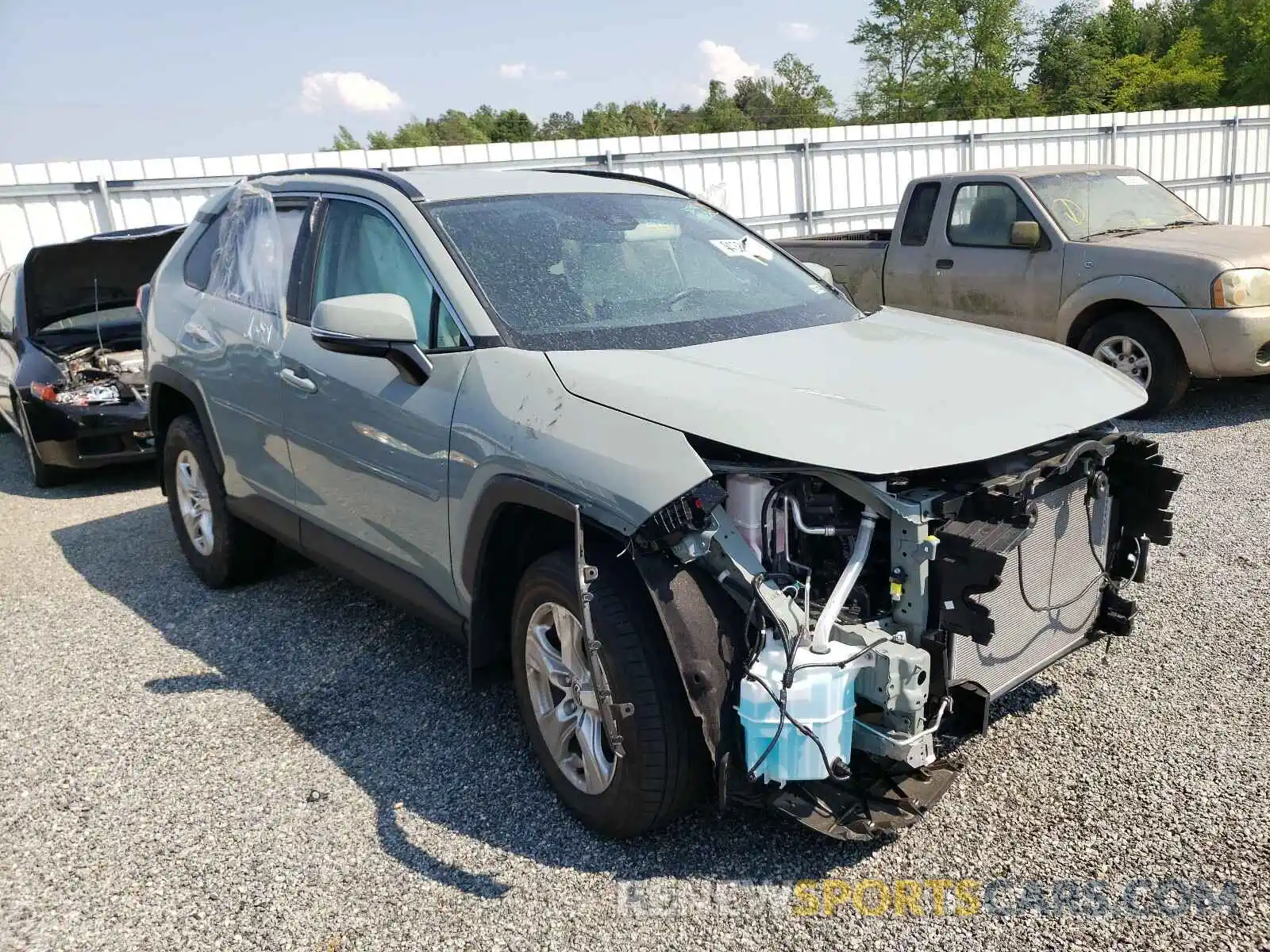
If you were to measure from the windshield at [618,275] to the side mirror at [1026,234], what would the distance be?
14.6 ft

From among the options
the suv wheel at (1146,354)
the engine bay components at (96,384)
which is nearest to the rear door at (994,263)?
the suv wheel at (1146,354)

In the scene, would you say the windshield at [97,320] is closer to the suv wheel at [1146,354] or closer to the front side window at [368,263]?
the front side window at [368,263]

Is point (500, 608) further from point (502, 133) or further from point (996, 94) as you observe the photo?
point (502, 133)

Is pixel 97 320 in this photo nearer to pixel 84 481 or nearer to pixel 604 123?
pixel 84 481

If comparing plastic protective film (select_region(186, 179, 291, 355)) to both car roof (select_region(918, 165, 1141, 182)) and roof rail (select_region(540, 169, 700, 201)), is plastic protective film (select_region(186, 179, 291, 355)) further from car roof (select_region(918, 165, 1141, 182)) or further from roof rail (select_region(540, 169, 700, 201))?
car roof (select_region(918, 165, 1141, 182))

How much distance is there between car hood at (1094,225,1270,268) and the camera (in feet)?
22.9

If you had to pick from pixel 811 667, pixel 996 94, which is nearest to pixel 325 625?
pixel 811 667

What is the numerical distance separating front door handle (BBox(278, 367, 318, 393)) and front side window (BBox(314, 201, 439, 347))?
31 cm

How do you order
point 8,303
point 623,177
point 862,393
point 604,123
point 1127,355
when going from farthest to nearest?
1. point 604,123
2. point 8,303
3. point 1127,355
4. point 623,177
5. point 862,393

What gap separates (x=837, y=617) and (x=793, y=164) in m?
13.1

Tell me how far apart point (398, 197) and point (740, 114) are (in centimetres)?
8868

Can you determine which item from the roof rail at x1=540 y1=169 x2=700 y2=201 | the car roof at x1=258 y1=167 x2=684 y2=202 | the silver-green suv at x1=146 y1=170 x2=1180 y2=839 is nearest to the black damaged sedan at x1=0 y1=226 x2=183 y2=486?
the car roof at x1=258 y1=167 x2=684 y2=202

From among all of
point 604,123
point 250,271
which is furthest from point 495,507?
point 604,123

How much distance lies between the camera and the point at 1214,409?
7613 millimetres
